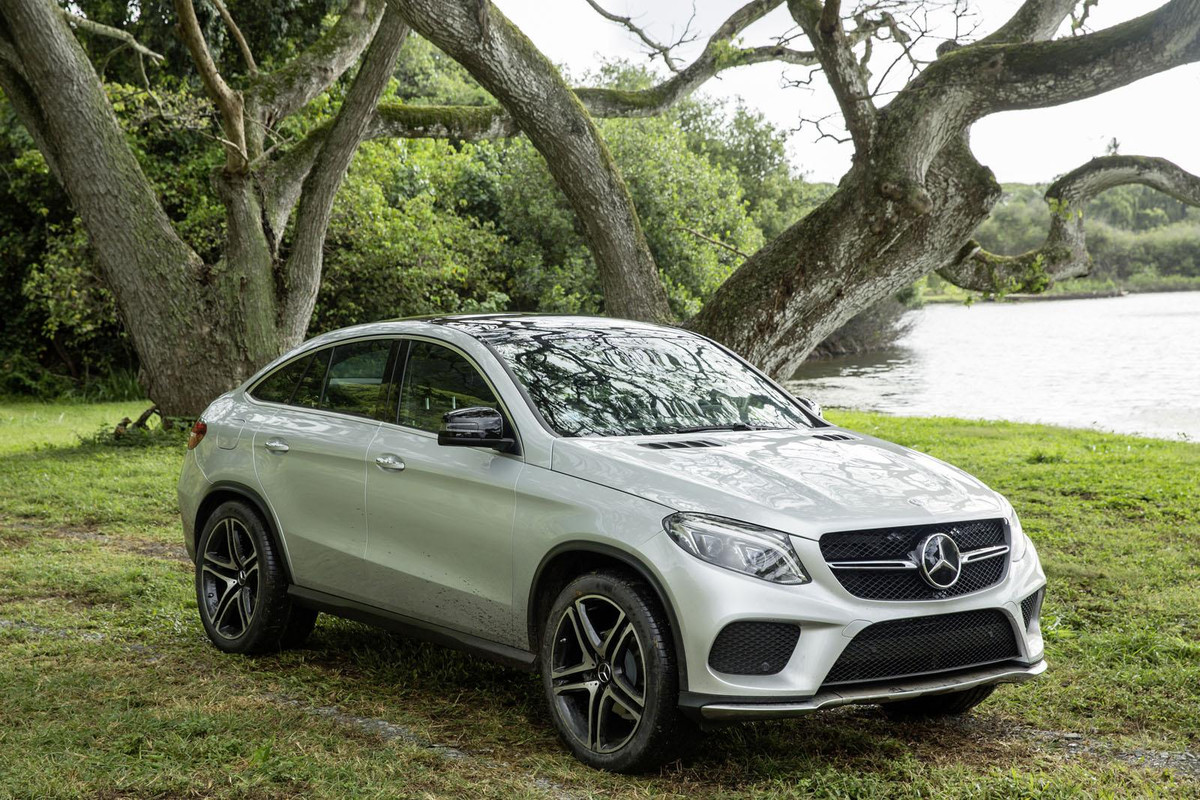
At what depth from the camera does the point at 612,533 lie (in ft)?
13.9

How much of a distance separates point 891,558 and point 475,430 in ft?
5.50

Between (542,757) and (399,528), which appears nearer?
(542,757)

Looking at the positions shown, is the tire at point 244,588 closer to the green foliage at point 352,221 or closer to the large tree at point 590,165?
the large tree at point 590,165

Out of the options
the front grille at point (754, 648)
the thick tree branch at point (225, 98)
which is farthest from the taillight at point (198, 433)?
the thick tree branch at point (225, 98)

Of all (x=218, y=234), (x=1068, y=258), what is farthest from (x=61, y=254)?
(x=1068, y=258)

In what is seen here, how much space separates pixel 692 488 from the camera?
4.21m

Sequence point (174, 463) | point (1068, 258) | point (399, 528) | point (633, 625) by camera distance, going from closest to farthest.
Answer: point (633, 625), point (399, 528), point (1068, 258), point (174, 463)

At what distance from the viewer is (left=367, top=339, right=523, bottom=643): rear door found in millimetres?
4770

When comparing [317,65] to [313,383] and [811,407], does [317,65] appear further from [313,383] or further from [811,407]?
[811,407]

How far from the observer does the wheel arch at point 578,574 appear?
13.4 ft

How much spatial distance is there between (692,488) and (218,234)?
1860cm

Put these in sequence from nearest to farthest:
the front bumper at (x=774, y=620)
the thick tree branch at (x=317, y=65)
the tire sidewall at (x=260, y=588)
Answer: the front bumper at (x=774, y=620)
the tire sidewall at (x=260, y=588)
the thick tree branch at (x=317, y=65)

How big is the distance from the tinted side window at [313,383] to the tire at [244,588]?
2.06 feet

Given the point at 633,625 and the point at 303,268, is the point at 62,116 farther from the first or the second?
the point at 633,625
